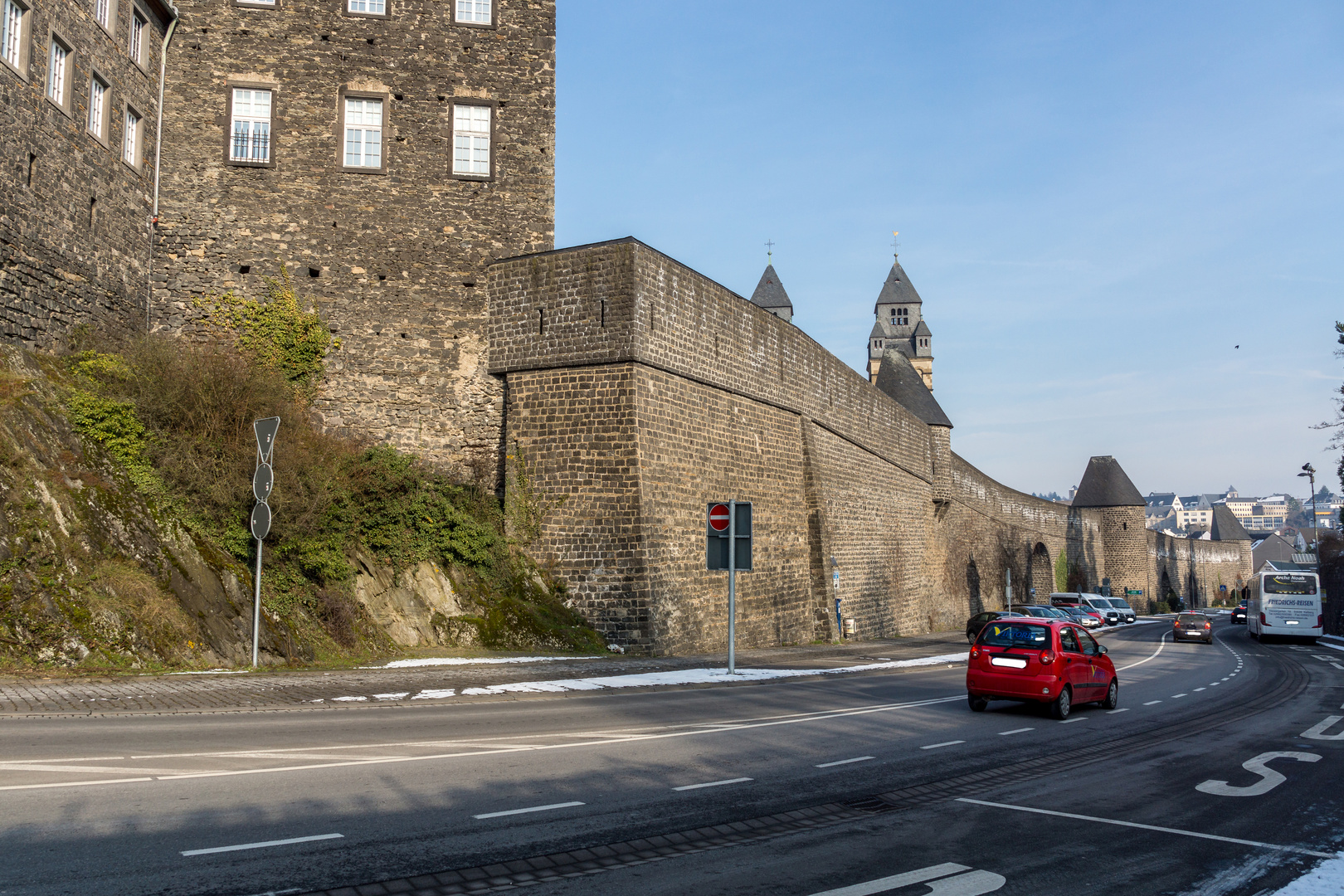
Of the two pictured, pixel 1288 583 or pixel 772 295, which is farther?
pixel 772 295

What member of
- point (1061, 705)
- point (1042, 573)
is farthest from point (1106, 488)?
point (1061, 705)

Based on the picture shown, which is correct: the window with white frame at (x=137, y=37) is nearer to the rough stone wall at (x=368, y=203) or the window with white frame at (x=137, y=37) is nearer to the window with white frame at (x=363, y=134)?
the rough stone wall at (x=368, y=203)

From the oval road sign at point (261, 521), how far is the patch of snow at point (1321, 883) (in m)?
12.9

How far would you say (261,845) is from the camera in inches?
217

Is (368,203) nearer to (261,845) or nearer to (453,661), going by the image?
(453,661)

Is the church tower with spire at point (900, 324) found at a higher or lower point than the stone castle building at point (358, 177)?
higher

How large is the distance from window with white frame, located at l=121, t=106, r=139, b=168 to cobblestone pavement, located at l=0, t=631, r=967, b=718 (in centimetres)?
1429

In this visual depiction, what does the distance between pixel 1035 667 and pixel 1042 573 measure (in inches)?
2269

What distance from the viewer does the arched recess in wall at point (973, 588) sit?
49.5 m

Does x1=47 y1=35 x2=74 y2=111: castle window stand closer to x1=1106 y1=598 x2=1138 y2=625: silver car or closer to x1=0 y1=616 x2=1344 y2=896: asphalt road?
x1=0 y1=616 x2=1344 y2=896: asphalt road

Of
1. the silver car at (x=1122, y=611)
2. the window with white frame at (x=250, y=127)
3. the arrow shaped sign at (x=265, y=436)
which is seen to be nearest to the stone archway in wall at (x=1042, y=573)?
the silver car at (x=1122, y=611)

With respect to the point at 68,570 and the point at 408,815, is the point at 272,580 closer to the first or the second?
the point at 68,570

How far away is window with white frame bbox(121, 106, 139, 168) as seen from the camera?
70.1ft

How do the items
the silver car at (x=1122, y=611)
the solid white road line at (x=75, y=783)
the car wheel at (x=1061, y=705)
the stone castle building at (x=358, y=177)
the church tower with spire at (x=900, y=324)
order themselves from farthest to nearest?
the church tower with spire at (x=900, y=324) → the silver car at (x=1122, y=611) → the stone castle building at (x=358, y=177) → the car wheel at (x=1061, y=705) → the solid white road line at (x=75, y=783)
